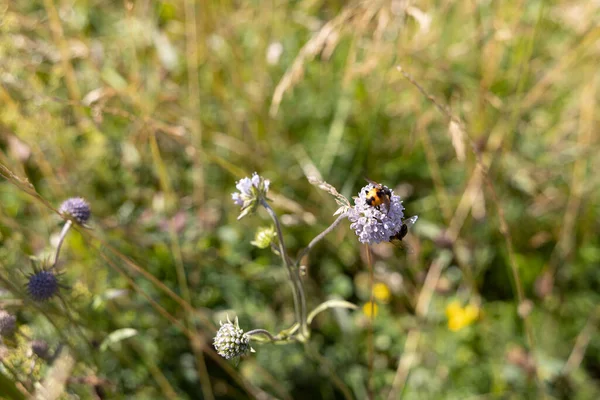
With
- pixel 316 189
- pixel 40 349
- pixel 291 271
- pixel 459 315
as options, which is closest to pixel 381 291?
pixel 459 315

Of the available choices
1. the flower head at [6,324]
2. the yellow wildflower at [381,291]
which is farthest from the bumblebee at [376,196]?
the yellow wildflower at [381,291]

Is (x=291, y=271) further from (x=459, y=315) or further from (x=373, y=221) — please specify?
(x=459, y=315)

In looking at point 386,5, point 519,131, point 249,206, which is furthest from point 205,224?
point 519,131

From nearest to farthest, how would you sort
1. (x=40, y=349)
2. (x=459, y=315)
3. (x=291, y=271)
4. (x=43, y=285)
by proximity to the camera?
(x=291, y=271), (x=43, y=285), (x=40, y=349), (x=459, y=315)

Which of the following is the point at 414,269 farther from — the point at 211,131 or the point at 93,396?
the point at 93,396

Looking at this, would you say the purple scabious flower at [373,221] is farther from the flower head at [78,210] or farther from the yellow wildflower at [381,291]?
the yellow wildflower at [381,291]
